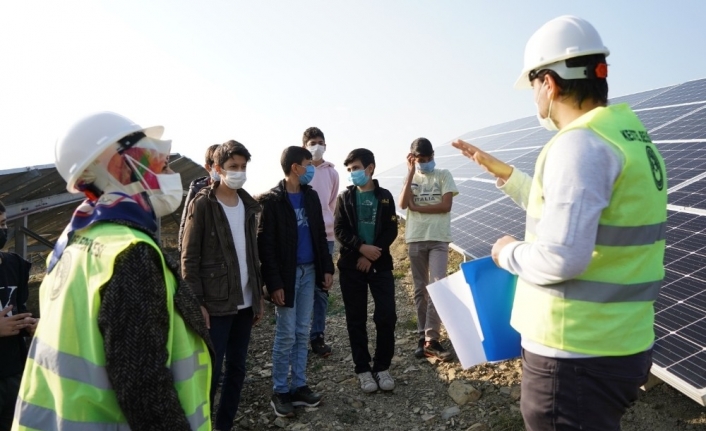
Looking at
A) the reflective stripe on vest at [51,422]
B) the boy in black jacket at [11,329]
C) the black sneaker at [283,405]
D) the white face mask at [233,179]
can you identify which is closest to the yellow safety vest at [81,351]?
the reflective stripe on vest at [51,422]

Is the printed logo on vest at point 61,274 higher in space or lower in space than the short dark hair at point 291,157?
higher

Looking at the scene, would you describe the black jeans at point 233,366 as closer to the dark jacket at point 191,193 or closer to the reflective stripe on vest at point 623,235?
the dark jacket at point 191,193

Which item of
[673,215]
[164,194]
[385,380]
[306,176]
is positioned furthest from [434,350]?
[164,194]

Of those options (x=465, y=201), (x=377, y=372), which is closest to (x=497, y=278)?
(x=377, y=372)

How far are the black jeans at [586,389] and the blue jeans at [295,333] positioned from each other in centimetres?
283

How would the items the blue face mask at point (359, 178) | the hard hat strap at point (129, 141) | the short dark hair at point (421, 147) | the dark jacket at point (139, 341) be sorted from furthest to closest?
the short dark hair at point (421, 147)
the blue face mask at point (359, 178)
the hard hat strap at point (129, 141)
the dark jacket at point (139, 341)

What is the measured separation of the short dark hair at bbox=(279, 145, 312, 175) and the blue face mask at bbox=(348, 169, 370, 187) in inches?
21.3

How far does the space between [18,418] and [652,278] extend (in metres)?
2.07

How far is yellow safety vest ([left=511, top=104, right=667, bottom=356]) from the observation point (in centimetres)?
175

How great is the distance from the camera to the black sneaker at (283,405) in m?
4.48

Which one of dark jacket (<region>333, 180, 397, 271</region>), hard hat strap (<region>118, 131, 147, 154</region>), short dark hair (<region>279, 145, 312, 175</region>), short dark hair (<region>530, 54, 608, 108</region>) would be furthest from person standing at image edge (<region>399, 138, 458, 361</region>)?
hard hat strap (<region>118, 131, 147, 154</region>)

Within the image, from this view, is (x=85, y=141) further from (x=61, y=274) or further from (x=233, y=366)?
(x=233, y=366)

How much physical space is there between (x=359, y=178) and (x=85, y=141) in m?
3.34

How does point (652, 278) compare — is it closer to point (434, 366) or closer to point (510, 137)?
point (434, 366)
